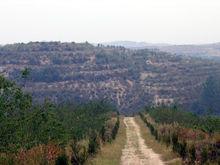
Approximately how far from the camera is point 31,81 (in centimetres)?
11431

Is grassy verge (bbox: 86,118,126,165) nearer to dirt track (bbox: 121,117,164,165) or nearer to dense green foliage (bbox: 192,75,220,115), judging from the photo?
dirt track (bbox: 121,117,164,165)

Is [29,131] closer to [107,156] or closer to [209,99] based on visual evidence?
[107,156]

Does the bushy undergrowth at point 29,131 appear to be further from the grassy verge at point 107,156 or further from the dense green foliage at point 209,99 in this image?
the dense green foliage at point 209,99

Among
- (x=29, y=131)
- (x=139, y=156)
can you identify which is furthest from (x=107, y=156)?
(x=29, y=131)

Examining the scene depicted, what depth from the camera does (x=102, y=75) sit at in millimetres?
119125

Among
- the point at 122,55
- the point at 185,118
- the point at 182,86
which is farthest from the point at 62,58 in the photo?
the point at 185,118

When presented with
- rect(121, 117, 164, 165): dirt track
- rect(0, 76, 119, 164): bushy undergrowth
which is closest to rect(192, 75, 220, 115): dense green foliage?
rect(0, 76, 119, 164): bushy undergrowth

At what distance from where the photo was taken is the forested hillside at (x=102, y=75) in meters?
110

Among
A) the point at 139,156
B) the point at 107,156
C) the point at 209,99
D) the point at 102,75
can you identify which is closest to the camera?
the point at 107,156

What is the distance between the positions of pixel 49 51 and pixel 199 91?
43500mm

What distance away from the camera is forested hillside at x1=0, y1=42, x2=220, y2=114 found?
110 metres

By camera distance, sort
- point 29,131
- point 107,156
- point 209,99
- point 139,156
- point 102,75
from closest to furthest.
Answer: point 107,156, point 139,156, point 29,131, point 209,99, point 102,75

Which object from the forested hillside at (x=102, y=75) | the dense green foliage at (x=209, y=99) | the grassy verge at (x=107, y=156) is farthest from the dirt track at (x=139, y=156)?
the forested hillside at (x=102, y=75)

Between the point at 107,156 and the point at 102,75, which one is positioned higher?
the point at 107,156
